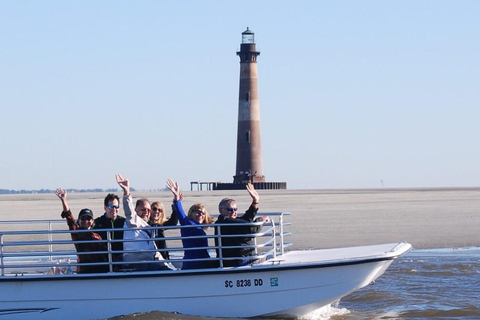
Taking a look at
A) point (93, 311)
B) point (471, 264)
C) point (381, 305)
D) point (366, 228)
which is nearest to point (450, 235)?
point (366, 228)

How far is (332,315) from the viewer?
38.6 feet

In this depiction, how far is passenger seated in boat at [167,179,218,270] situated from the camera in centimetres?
1073

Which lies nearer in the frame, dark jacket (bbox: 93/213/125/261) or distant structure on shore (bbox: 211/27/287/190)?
dark jacket (bbox: 93/213/125/261)

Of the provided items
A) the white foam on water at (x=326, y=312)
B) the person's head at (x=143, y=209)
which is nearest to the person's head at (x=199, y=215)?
the person's head at (x=143, y=209)

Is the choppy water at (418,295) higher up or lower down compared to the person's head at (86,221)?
lower down

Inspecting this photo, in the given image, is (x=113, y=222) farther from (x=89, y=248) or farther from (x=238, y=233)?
(x=238, y=233)

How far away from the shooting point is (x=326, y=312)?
11.7 m

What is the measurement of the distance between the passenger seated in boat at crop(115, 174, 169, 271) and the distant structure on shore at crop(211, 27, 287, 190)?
4709cm

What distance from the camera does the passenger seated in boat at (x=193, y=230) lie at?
1073cm

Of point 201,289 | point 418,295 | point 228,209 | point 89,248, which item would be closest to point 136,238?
point 89,248

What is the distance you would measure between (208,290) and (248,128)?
158 feet

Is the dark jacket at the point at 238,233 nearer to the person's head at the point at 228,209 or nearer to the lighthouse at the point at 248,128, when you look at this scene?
the person's head at the point at 228,209

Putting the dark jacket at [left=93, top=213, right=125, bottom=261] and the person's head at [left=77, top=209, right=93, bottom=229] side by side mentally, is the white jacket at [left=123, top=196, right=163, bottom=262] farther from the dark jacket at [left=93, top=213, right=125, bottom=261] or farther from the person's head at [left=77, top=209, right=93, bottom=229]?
the person's head at [left=77, top=209, right=93, bottom=229]

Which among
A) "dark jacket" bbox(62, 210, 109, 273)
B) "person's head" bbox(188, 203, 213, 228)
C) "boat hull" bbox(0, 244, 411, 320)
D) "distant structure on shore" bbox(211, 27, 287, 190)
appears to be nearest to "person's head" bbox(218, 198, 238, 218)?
"person's head" bbox(188, 203, 213, 228)
